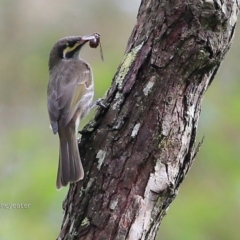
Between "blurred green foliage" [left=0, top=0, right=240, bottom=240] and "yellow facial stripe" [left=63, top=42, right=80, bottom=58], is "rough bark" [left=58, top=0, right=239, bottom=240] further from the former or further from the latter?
"yellow facial stripe" [left=63, top=42, right=80, bottom=58]

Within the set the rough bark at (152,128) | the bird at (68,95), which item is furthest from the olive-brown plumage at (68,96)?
the rough bark at (152,128)

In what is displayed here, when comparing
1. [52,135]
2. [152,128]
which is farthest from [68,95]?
[152,128]

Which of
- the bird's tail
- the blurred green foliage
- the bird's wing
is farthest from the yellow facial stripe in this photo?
the bird's tail

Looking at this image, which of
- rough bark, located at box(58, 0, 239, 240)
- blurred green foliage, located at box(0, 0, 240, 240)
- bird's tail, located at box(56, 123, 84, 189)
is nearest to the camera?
rough bark, located at box(58, 0, 239, 240)

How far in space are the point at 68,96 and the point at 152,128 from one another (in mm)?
1323

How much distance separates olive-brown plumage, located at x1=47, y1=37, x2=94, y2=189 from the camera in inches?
144

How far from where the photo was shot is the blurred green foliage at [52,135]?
4234 millimetres

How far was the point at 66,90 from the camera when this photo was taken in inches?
172

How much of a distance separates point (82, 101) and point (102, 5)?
2.64 m

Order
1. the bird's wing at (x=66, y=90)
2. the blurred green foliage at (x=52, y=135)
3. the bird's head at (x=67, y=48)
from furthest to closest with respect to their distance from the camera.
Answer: the bird's head at (x=67, y=48) < the blurred green foliage at (x=52, y=135) < the bird's wing at (x=66, y=90)

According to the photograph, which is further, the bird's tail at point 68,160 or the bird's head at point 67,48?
the bird's head at point 67,48

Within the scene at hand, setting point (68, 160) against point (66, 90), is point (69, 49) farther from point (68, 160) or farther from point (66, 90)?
point (68, 160)

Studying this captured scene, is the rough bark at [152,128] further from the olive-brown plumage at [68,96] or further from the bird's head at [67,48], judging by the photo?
the bird's head at [67,48]

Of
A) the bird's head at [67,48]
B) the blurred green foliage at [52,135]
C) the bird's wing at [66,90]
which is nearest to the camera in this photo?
the bird's wing at [66,90]
